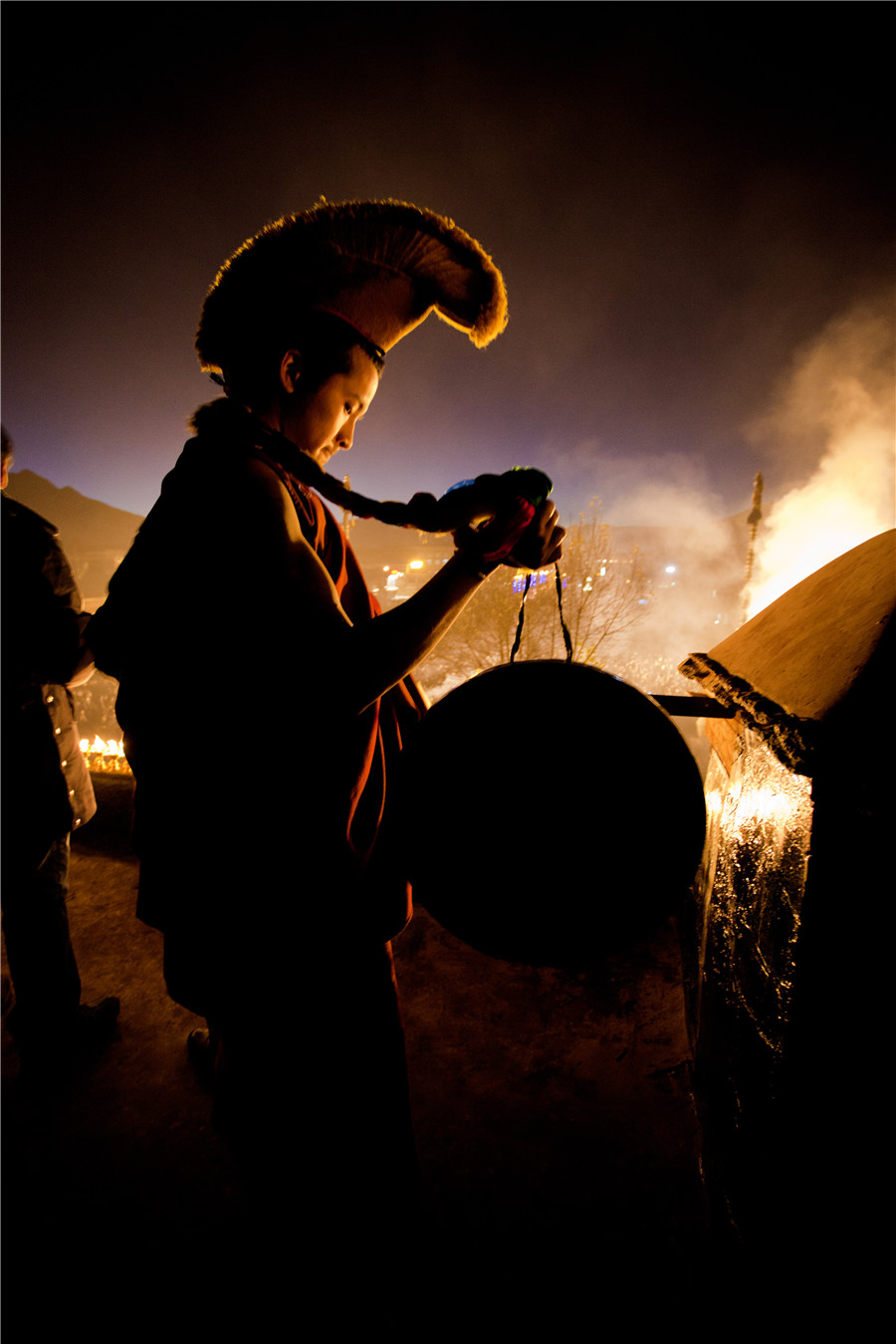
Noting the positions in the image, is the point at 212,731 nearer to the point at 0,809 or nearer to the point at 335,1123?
the point at 335,1123

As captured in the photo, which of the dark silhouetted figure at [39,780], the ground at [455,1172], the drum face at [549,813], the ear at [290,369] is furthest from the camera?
the dark silhouetted figure at [39,780]

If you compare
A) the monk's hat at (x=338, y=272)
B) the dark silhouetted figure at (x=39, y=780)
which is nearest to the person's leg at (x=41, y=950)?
the dark silhouetted figure at (x=39, y=780)

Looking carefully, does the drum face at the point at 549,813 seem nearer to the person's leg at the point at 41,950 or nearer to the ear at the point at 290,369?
the ear at the point at 290,369

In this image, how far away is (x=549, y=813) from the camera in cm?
106

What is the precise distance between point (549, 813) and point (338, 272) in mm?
1746

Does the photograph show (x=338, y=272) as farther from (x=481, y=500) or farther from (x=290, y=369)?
(x=481, y=500)

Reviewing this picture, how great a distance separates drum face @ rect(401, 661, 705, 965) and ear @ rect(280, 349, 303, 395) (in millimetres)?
1112

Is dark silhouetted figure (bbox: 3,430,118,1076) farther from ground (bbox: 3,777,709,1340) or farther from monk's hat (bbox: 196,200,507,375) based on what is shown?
monk's hat (bbox: 196,200,507,375)

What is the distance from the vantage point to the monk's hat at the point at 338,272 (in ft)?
4.68

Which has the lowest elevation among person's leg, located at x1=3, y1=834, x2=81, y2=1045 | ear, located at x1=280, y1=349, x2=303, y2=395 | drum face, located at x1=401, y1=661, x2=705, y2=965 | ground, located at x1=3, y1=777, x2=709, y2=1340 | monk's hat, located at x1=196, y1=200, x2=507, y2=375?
ground, located at x1=3, y1=777, x2=709, y2=1340

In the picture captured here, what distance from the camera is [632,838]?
39.8 inches

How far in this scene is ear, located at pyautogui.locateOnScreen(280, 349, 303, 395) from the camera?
1396 millimetres

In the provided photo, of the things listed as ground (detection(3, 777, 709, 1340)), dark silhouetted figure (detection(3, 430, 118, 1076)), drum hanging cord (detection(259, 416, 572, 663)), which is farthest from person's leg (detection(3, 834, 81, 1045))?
drum hanging cord (detection(259, 416, 572, 663))

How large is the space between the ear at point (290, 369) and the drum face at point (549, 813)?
1112 millimetres
